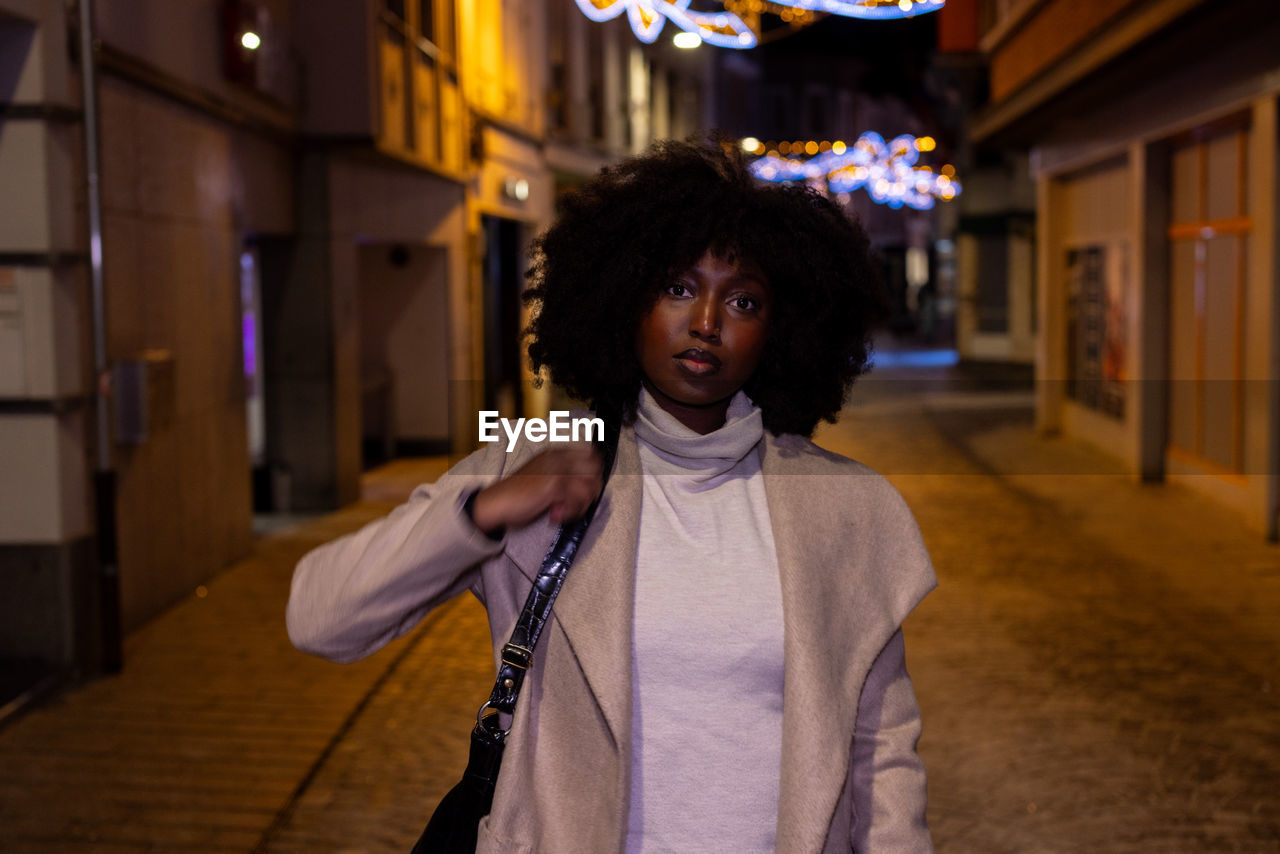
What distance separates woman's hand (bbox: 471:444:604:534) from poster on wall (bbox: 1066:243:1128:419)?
44.0 ft

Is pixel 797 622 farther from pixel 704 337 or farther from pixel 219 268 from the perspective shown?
pixel 219 268

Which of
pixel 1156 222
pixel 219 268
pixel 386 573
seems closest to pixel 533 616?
pixel 386 573

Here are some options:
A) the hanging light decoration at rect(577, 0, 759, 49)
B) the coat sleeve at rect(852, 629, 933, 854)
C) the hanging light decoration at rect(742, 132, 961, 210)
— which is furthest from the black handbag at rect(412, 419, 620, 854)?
the hanging light decoration at rect(742, 132, 961, 210)

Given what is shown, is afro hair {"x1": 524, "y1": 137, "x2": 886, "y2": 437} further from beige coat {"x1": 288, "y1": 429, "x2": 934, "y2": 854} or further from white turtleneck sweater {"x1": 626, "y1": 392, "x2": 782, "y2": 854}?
white turtleneck sweater {"x1": 626, "y1": 392, "x2": 782, "y2": 854}

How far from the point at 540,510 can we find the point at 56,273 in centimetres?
538

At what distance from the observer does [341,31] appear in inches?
447

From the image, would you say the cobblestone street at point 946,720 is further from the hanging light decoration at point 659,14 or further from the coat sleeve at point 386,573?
the hanging light decoration at point 659,14

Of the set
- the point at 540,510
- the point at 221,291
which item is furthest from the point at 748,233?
the point at 221,291

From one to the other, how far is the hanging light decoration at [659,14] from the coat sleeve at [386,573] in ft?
21.6

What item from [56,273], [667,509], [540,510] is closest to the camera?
[540,510]

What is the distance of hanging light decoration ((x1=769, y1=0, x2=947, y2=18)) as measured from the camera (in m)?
5.19

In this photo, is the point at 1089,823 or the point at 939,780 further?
the point at 939,780

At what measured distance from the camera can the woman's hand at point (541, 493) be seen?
1.87 m

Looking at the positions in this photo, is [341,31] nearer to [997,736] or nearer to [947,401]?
[997,736]
